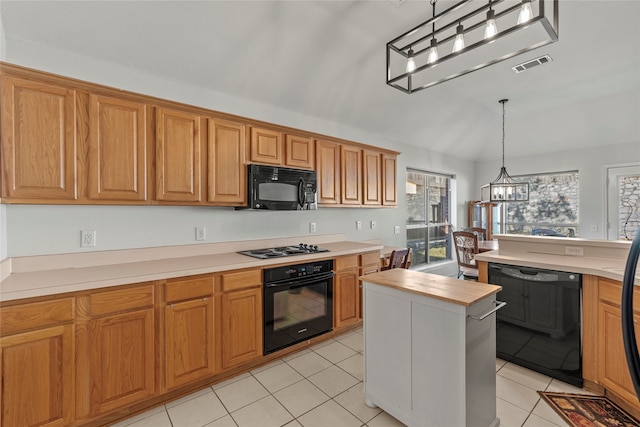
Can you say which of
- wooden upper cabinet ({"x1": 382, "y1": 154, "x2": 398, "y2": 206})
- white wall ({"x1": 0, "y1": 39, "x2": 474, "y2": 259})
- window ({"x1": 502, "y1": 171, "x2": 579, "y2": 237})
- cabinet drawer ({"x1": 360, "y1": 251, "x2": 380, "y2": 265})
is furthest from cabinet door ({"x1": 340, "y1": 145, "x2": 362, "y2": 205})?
window ({"x1": 502, "y1": 171, "x2": 579, "y2": 237})

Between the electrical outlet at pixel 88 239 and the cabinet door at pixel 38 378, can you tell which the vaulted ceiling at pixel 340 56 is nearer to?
the electrical outlet at pixel 88 239

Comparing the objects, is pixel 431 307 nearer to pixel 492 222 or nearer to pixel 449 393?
pixel 449 393

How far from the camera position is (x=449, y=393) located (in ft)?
5.20

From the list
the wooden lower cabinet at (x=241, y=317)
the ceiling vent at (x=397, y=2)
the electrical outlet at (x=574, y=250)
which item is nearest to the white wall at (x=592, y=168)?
the electrical outlet at (x=574, y=250)

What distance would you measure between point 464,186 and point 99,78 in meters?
6.25

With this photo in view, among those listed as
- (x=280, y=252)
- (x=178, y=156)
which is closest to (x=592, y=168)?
(x=280, y=252)

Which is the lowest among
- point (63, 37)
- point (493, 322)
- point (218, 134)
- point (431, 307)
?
point (493, 322)

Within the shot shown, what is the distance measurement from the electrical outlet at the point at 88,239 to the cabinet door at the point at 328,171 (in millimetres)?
2162

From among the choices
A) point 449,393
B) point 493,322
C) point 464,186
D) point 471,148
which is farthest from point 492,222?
point 449,393

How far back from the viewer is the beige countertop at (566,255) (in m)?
2.23

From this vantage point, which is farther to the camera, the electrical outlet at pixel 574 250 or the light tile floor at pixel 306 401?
the electrical outlet at pixel 574 250

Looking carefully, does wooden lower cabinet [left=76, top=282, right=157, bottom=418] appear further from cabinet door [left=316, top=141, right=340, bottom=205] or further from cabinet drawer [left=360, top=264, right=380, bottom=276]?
cabinet drawer [left=360, top=264, right=380, bottom=276]

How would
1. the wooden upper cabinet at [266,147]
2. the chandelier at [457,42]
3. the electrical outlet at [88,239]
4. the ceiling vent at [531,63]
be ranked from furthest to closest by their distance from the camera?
the ceiling vent at [531,63]
the wooden upper cabinet at [266,147]
the electrical outlet at [88,239]
the chandelier at [457,42]

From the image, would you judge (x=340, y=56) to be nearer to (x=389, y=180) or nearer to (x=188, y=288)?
(x=389, y=180)
